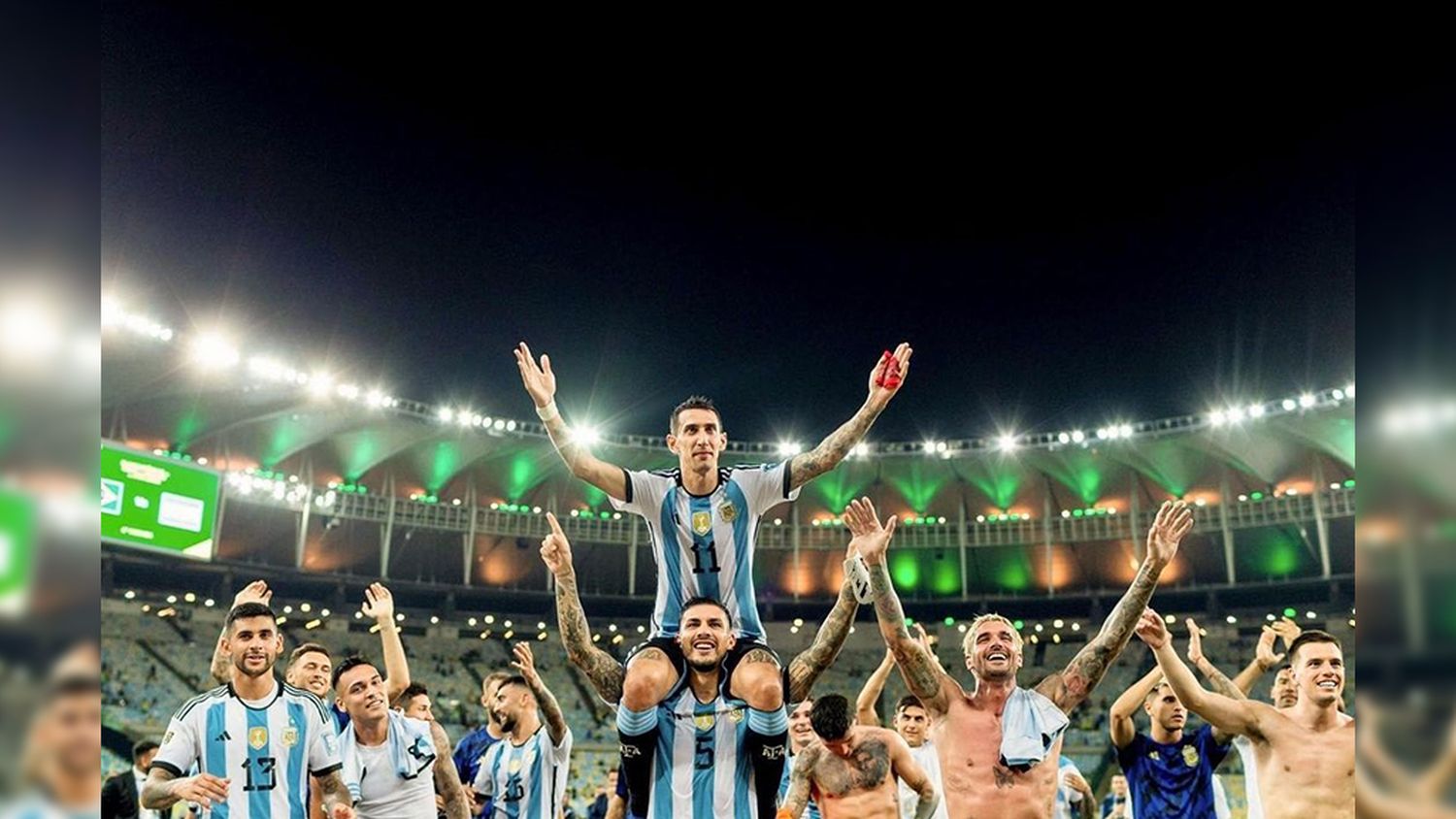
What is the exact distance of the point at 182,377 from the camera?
37781mm

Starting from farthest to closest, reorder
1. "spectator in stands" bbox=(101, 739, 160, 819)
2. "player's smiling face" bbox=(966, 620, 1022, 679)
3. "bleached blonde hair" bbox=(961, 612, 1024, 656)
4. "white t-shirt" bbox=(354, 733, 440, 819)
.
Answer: "spectator in stands" bbox=(101, 739, 160, 819) < "white t-shirt" bbox=(354, 733, 440, 819) < "bleached blonde hair" bbox=(961, 612, 1024, 656) < "player's smiling face" bbox=(966, 620, 1022, 679)

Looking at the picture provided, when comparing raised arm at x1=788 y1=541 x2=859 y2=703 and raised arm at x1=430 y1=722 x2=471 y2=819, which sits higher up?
raised arm at x1=788 y1=541 x2=859 y2=703

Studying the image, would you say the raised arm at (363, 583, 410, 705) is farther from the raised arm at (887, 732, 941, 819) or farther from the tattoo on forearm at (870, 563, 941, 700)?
the tattoo on forearm at (870, 563, 941, 700)

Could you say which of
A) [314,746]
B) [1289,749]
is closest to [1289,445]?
[1289,749]

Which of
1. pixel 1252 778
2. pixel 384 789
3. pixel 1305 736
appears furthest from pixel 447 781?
pixel 1305 736

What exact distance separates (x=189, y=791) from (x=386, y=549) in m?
38.8

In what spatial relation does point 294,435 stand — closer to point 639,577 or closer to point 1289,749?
point 639,577

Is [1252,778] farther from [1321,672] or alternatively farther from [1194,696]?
[1194,696]

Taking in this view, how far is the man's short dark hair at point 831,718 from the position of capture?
31.3ft

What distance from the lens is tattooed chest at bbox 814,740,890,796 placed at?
9719mm

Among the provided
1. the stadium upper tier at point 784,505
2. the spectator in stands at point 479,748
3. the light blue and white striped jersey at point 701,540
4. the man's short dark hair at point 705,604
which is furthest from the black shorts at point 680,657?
the stadium upper tier at point 784,505

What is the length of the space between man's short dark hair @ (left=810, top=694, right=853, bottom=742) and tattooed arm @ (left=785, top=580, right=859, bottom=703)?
95cm

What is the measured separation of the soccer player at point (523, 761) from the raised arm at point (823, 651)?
4.71 meters

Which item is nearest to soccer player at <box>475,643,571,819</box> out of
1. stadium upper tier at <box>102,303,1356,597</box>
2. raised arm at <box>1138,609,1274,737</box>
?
raised arm at <box>1138,609,1274,737</box>
